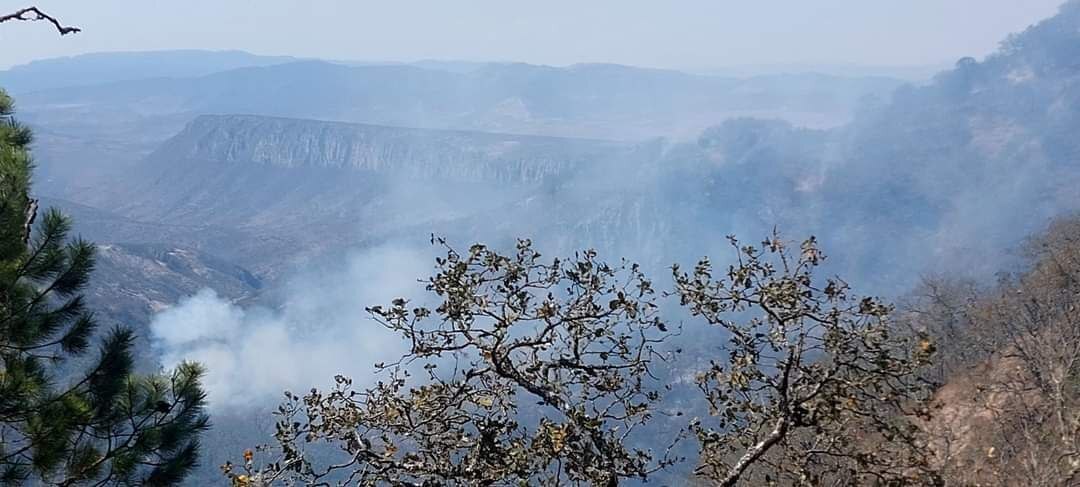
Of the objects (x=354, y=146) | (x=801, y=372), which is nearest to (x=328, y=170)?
(x=354, y=146)

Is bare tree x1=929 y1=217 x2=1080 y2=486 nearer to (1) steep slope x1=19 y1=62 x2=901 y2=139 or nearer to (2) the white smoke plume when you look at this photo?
(2) the white smoke plume

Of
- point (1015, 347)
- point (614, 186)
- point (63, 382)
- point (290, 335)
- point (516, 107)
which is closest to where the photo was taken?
point (63, 382)

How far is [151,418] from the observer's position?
6465 mm

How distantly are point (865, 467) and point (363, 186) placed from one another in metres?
121

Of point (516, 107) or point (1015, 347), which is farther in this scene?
point (516, 107)

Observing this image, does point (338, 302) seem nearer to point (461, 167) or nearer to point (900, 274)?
point (461, 167)

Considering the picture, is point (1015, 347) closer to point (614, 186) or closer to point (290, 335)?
point (290, 335)

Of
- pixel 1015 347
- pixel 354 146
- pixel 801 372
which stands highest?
pixel 801 372

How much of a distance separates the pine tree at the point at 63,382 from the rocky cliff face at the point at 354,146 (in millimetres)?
110837

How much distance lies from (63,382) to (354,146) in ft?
404

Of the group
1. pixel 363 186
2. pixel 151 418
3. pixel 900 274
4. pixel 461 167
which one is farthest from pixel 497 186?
pixel 151 418

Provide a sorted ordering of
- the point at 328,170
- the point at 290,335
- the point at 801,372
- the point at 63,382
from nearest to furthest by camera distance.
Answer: the point at 801,372, the point at 63,382, the point at 290,335, the point at 328,170

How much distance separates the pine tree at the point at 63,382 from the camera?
545 cm

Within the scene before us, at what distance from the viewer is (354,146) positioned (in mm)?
126250
